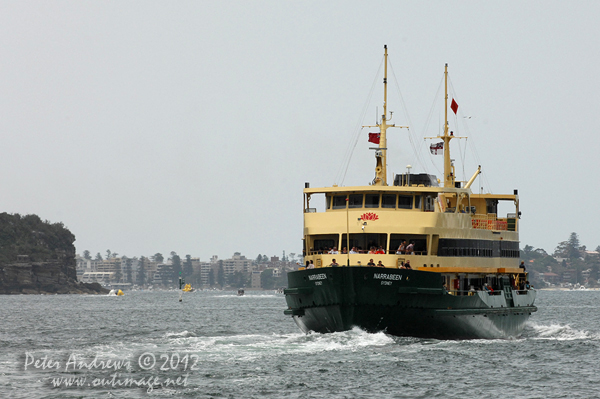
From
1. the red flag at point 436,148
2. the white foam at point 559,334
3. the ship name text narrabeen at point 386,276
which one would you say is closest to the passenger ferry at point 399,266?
the ship name text narrabeen at point 386,276

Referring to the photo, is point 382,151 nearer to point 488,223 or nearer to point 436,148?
point 488,223

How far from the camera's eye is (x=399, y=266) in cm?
3994

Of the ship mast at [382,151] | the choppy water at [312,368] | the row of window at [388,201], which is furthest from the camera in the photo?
the ship mast at [382,151]

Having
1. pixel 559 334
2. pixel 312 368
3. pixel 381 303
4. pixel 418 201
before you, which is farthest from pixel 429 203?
pixel 559 334

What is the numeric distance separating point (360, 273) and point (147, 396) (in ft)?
42.4

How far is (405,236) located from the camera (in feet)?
136

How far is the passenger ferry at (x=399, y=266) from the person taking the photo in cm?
3819

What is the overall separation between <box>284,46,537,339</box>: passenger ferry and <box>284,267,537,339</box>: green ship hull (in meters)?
0.04

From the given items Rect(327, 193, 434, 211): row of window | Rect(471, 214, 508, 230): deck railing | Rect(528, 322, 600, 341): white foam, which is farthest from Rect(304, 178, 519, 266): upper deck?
Rect(528, 322, 600, 341): white foam

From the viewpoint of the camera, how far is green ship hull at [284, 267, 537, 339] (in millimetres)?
37875

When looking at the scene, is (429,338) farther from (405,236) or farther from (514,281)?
(514,281)

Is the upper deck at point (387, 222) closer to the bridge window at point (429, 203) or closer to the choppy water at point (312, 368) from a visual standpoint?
the bridge window at point (429, 203)

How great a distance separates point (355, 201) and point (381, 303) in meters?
5.95

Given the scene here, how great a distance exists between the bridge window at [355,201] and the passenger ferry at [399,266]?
0.05 metres
